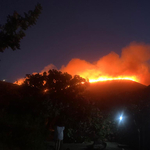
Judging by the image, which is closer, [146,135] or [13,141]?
[13,141]

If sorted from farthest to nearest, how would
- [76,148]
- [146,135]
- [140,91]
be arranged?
[140,91] < [146,135] < [76,148]

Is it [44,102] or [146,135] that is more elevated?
[44,102]

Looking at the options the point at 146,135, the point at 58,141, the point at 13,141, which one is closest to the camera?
the point at 13,141

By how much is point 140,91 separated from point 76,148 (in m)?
6.00

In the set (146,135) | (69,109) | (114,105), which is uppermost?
(114,105)

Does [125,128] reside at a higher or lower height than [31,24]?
lower

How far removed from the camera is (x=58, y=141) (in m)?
8.77

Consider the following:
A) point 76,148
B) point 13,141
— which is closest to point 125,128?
point 76,148

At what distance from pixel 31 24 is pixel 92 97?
5.92m

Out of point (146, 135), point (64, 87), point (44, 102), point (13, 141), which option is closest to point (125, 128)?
point (146, 135)

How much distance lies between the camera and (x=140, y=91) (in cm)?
1274

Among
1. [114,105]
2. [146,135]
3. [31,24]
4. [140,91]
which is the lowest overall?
[146,135]

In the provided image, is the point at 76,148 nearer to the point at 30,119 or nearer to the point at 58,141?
the point at 58,141

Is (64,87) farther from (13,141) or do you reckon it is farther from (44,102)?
(13,141)
